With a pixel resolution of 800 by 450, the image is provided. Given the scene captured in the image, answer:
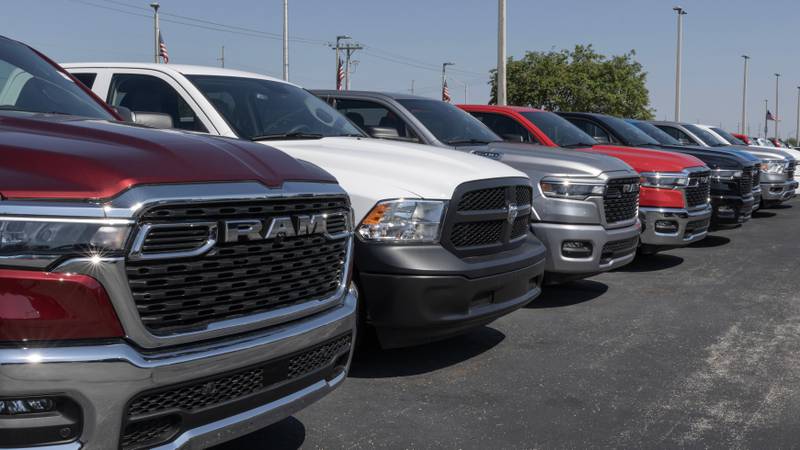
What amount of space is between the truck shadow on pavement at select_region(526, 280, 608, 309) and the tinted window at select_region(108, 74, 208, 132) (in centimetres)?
359

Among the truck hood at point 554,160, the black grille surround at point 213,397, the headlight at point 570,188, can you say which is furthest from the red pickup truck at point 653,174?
the black grille surround at point 213,397

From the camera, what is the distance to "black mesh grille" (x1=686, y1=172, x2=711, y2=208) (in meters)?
9.69

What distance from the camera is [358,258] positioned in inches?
187

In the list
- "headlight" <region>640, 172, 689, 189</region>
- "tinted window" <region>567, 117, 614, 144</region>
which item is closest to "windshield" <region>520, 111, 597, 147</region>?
"headlight" <region>640, 172, 689, 189</region>

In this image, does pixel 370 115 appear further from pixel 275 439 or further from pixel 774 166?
pixel 774 166

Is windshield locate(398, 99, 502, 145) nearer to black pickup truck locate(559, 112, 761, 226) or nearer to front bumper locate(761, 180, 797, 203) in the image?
black pickup truck locate(559, 112, 761, 226)

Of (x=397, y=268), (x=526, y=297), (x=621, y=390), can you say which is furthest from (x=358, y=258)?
(x=621, y=390)

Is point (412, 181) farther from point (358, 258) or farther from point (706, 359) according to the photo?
point (706, 359)

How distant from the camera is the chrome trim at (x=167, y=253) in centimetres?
256

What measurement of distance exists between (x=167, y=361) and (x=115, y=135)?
98 cm

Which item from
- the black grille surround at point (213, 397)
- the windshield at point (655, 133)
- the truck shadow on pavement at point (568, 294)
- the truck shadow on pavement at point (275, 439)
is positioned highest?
the windshield at point (655, 133)

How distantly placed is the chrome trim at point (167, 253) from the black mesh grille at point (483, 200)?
243 cm

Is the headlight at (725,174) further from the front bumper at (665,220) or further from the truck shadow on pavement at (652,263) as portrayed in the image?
the front bumper at (665,220)

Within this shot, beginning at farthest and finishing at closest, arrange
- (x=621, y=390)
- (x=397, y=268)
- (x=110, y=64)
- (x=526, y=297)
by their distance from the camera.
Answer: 1. (x=110, y=64)
2. (x=526, y=297)
3. (x=621, y=390)
4. (x=397, y=268)
